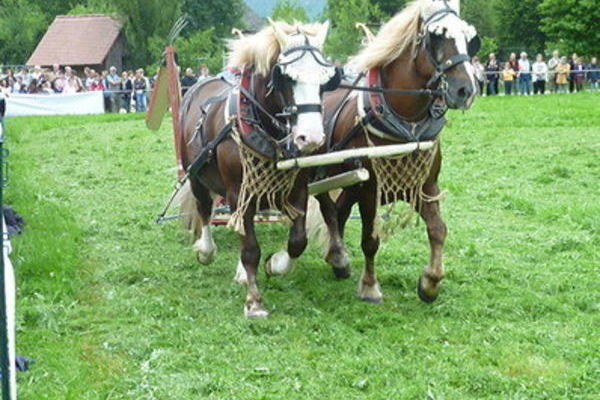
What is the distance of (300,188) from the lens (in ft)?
19.7

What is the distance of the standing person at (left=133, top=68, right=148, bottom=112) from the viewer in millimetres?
25328

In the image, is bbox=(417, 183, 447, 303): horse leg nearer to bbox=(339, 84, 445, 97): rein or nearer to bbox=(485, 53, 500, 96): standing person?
bbox=(339, 84, 445, 97): rein

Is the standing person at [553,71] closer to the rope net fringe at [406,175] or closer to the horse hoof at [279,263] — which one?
the rope net fringe at [406,175]

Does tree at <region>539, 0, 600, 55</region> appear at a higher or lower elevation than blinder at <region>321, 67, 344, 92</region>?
higher

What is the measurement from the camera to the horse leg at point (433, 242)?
600cm

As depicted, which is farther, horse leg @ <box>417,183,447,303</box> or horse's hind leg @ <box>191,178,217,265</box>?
horse's hind leg @ <box>191,178,217,265</box>

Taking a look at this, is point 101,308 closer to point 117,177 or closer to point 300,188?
point 300,188

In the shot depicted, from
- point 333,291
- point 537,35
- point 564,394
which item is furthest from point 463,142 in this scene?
point 537,35

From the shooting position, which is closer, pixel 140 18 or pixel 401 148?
pixel 401 148

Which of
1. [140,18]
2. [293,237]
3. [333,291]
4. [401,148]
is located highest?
[140,18]

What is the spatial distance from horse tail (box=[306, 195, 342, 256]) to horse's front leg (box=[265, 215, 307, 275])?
679 millimetres

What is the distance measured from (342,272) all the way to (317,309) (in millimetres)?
865

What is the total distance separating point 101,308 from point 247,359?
1.50 metres

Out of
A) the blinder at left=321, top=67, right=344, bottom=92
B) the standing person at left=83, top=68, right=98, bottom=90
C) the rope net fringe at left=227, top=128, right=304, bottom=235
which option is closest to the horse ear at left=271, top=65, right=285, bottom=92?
the blinder at left=321, top=67, right=344, bottom=92
